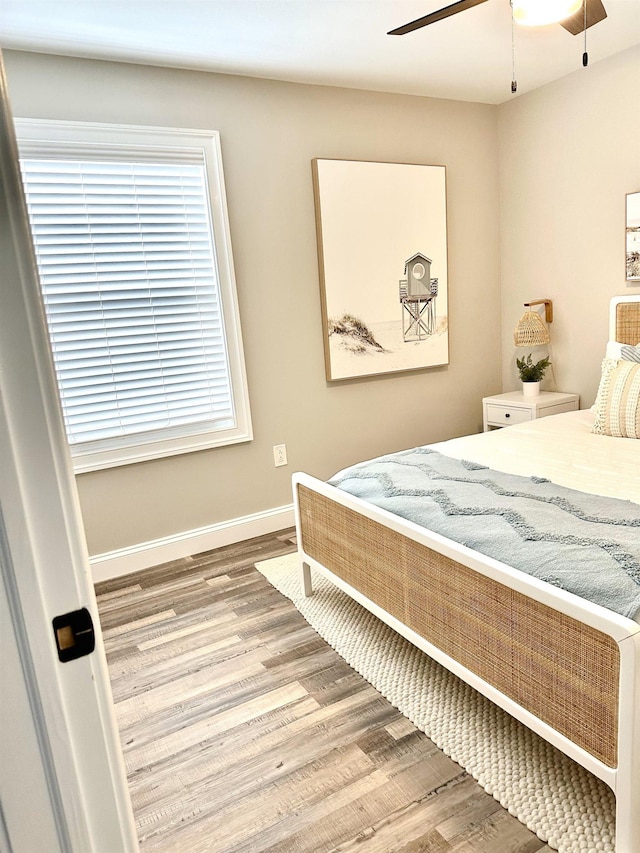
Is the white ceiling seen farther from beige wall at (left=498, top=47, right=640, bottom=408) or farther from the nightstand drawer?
the nightstand drawer

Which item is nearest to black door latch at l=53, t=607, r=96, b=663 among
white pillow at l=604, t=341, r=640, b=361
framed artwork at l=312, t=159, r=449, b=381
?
framed artwork at l=312, t=159, r=449, b=381

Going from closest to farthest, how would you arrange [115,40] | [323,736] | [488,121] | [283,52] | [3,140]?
[3,140] < [323,736] < [115,40] < [283,52] < [488,121]

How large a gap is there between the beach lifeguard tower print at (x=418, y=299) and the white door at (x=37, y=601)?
3.31m

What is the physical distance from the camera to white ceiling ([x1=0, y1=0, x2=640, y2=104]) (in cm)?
239

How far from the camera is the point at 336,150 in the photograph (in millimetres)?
3457

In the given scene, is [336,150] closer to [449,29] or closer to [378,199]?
[378,199]

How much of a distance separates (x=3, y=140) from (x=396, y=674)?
80.0 inches

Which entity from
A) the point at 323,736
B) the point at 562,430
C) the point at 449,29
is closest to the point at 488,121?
the point at 449,29

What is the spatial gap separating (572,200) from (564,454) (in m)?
1.94

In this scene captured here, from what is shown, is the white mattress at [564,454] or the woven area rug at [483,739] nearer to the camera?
the woven area rug at [483,739]

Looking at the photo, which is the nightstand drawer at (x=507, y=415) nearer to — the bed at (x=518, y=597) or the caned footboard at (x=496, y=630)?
the bed at (x=518, y=597)

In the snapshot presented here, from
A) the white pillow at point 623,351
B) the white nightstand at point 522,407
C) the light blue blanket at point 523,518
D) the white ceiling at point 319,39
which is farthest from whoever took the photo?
the white nightstand at point 522,407

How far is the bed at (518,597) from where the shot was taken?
1.32m

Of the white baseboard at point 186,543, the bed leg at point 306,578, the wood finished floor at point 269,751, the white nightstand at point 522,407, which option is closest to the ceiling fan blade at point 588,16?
the white nightstand at point 522,407
